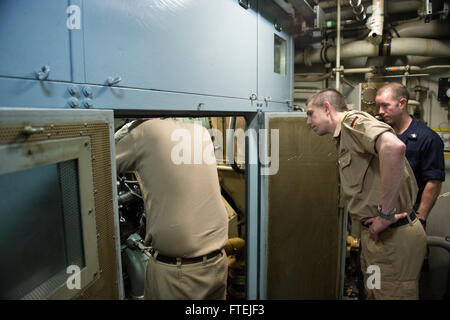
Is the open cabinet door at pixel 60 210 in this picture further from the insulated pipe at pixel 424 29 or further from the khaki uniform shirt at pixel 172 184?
the insulated pipe at pixel 424 29

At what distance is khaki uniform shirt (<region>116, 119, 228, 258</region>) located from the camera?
157cm

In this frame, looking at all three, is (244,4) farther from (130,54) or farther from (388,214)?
(388,214)

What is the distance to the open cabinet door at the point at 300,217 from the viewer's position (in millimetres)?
2533

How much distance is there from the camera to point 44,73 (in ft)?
3.14

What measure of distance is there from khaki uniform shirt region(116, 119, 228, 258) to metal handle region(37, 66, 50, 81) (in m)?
0.61

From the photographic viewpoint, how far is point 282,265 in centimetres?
267

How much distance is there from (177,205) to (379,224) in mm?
1246

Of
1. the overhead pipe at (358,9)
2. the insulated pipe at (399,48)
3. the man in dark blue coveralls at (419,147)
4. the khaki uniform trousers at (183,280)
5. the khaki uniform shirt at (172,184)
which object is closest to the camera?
the khaki uniform shirt at (172,184)

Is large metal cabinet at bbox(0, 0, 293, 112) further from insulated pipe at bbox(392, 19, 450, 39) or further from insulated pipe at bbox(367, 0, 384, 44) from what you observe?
insulated pipe at bbox(392, 19, 450, 39)

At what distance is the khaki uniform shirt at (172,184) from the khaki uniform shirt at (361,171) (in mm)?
952

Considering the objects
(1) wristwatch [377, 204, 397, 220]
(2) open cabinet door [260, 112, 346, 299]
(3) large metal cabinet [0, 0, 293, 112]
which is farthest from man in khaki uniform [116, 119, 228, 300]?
(1) wristwatch [377, 204, 397, 220]

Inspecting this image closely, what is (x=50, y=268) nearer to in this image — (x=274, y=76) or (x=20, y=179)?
(x=20, y=179)

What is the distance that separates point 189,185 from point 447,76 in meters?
3.64

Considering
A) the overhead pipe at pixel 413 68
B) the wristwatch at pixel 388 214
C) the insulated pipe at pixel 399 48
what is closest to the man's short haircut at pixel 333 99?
the wristwatch at pixel 388 214
